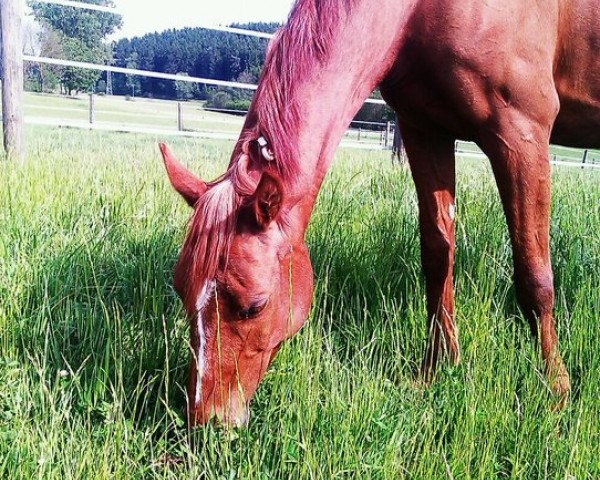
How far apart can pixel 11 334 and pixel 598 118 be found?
8.20ft

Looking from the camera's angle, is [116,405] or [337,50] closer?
[116,405]

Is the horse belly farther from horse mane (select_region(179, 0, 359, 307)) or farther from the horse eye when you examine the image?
the horse eye

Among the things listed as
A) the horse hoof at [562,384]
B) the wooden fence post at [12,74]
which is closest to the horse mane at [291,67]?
the horse hoof at [562,384]

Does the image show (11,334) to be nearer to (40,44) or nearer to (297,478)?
(297,478)

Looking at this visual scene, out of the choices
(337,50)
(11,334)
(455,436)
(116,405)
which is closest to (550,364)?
(455,436)

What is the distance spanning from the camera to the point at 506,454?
63.5 inches

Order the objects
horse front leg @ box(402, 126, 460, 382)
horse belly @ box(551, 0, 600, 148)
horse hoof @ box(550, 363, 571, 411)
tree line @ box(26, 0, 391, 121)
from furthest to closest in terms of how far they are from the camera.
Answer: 1. tree line @ box(26, 0, 391, 121)
2. horse front leg @ box(402, 126, 460, 382)
3. horse belly @ box(551, 0, 600, 148)
4. horse hoof @ box(550, 363, 571, 411)

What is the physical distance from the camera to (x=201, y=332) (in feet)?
5.15

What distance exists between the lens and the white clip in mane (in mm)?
1658

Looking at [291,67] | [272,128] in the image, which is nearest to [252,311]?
[272,128]

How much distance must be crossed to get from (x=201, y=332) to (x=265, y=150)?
0.56m

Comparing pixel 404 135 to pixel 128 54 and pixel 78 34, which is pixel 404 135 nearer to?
pixel 78 34

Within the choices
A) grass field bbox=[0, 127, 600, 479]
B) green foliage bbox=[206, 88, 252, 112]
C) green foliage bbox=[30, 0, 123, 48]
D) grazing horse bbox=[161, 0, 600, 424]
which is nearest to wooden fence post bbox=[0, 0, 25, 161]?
grass field bbox=[0, 127, 600, 479]

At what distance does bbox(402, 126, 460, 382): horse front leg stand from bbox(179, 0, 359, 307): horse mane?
0.67 metres
